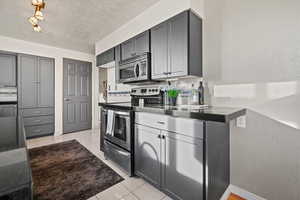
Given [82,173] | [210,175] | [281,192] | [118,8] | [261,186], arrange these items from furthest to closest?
[118,8]
[82,173]
[261,186]
[281,192]
[210,175]

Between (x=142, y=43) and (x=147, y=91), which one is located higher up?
(x=142, y=43)

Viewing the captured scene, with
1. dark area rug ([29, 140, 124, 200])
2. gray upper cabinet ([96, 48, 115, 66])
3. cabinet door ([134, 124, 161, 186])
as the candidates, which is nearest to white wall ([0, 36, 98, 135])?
gray upper cabinet ([96, 48, 115, 66])

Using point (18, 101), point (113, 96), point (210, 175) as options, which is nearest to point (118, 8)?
point (113, 96)

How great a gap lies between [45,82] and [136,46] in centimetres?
309

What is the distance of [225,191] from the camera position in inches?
63.8

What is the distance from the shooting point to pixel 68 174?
2.07 meters

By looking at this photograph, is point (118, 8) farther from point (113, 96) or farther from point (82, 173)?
point (82, 173)

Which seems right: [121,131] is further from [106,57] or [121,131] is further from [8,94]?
[8,94]

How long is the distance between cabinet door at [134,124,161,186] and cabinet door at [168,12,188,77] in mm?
856

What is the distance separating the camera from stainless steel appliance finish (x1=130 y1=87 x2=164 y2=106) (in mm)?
2164

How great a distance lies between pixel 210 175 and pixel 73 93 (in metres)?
4.39

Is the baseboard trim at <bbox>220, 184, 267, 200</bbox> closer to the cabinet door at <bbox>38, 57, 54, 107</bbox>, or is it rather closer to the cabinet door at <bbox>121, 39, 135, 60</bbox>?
the cabinet door at <bbox>121, 39, 135, 60</bbox>

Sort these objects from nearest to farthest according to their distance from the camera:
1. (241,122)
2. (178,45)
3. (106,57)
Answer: (241,122) → (178,45) → (106,57)

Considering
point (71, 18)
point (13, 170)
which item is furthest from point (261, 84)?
point (71, 18)
